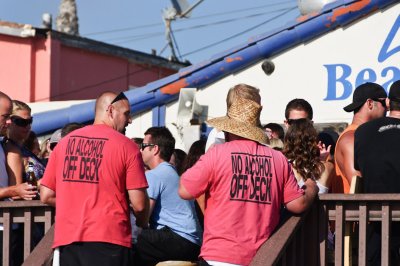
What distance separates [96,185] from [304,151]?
171 centimetres

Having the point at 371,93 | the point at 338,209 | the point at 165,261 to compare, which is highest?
the point at 371,93

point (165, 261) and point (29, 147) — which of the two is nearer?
point (165, 261)

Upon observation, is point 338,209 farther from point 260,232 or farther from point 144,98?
point 144,98

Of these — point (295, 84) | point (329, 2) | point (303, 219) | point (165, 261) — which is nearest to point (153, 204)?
point (165, 261)

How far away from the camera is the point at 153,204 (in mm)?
7863

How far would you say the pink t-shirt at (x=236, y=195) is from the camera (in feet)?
20.5

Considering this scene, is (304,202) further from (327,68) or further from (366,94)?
(327,68)

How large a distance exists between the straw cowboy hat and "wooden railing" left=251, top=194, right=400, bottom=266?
643mm

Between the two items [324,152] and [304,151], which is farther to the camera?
[324,152]

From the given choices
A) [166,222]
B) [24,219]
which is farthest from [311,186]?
[24,219]

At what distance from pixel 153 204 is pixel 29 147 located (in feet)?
5.74

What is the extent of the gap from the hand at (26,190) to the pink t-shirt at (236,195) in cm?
141

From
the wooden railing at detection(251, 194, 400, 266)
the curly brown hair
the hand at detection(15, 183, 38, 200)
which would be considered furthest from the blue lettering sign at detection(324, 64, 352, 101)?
the hand at detection(15, 183, 38, 200)

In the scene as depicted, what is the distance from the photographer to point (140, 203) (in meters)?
6.54
